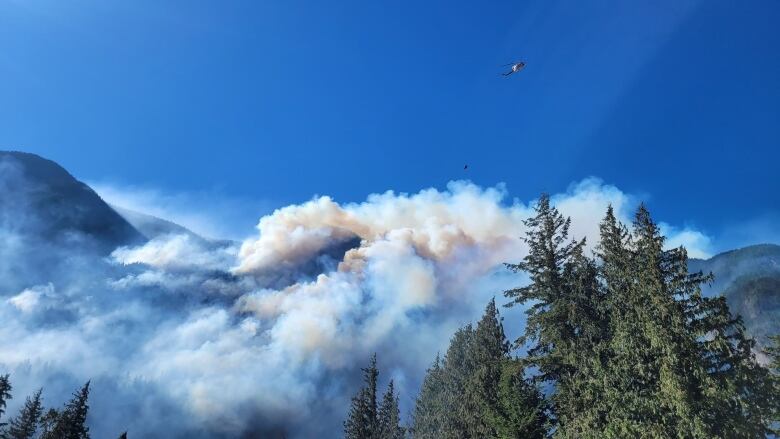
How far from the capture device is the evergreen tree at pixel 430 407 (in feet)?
223

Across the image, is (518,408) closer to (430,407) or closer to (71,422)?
(71,422)

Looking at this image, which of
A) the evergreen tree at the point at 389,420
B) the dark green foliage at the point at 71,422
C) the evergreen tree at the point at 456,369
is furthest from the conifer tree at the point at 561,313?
the evergreen tree at the point at 389,420

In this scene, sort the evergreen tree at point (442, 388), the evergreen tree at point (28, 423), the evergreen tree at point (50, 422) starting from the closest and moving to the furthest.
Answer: the evergreen tree at point (50, 422) < the evergreen tree at point (28, 423) < the evergreen tree at point (442, 388)

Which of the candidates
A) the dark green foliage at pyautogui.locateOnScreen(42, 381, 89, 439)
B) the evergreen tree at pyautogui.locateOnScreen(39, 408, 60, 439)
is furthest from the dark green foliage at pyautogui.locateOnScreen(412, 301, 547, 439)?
the evergreen tree at pyautogui.locateOnScreen(39, 408, 60, 439)

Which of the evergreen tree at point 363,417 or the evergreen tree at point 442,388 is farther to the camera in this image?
the evergreen tree at point 442,388

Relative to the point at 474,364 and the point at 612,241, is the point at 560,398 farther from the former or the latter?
the point at 474,364

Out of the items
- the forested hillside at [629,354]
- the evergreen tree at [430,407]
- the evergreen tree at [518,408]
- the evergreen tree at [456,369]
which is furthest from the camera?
the evergreen tree at [430,407]

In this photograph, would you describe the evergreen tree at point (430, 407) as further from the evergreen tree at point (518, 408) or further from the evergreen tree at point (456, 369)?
the evergreen tree at point (518, 408)

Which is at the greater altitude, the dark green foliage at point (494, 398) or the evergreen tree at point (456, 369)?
the evergreen tree at point (456, 369)

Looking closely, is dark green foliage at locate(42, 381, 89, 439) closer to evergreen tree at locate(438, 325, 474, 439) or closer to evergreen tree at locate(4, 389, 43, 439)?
evergreen tree at locate(4, 389, 43, 439)

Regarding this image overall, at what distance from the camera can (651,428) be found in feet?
68.5

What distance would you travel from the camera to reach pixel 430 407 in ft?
249

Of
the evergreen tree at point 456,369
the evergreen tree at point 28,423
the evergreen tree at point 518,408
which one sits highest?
the evergreen tree at point 456,369

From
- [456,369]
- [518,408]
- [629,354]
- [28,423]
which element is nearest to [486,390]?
[518,408]
